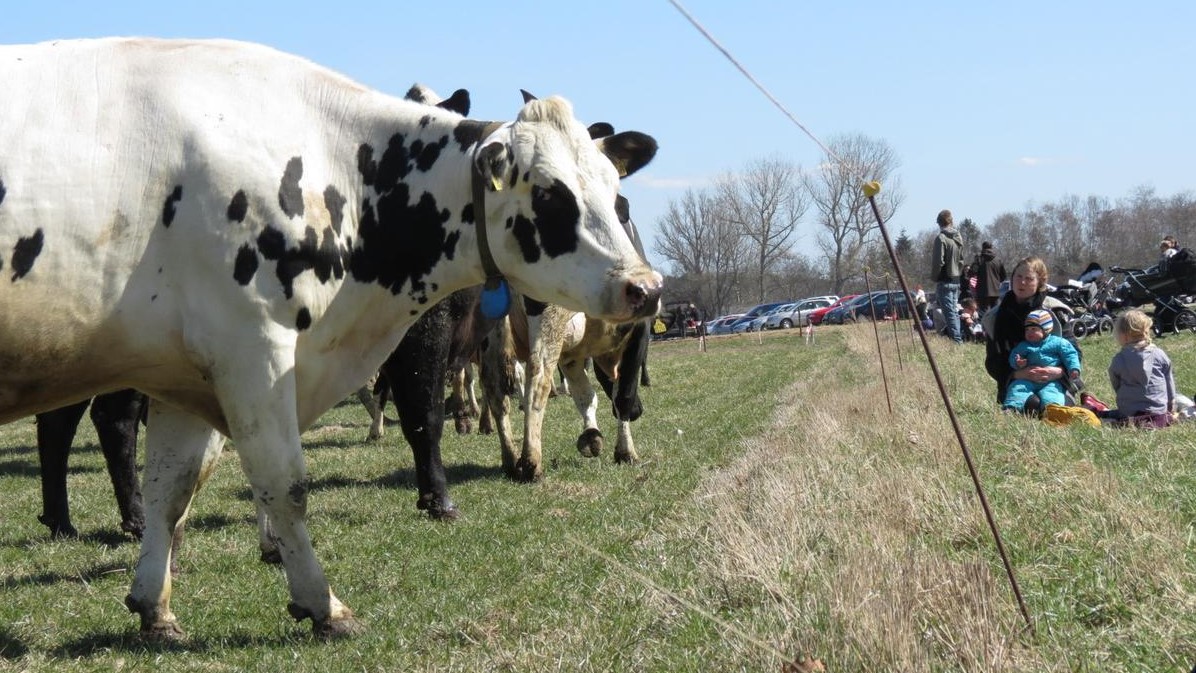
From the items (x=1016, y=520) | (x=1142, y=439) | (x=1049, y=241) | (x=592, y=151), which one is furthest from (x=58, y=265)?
(x=1049, y=241)

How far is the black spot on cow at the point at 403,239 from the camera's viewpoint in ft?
18.9

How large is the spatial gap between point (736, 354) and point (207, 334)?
2979 cm

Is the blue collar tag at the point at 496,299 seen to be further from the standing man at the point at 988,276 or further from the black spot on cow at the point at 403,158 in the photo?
the standing man at the point at 988,276

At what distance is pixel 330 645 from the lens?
5.28m

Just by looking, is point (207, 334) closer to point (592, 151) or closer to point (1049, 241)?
point (592, 151)

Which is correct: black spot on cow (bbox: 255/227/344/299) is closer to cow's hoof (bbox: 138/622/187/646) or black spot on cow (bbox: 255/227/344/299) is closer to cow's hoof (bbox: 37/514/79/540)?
cow's hoof (bbox: 138/622/187/646)

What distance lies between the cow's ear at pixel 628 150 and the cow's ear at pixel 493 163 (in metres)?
0.93

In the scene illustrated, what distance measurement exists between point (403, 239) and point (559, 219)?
2.45 feet

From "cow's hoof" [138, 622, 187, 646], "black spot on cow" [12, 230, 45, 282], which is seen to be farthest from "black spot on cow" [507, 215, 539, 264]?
"cow's hoof" [138, 622, 187, 646]

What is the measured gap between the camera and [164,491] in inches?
231

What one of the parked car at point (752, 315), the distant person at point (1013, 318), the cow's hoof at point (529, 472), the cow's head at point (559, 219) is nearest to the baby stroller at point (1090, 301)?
the distant person at point (1013, 318)

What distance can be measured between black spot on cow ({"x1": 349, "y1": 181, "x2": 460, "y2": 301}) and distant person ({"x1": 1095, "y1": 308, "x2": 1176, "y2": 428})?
7118 millimetres

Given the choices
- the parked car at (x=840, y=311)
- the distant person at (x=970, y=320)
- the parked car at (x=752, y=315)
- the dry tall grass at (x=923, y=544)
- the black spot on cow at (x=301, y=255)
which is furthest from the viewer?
the parked car at (x=752, y=315)

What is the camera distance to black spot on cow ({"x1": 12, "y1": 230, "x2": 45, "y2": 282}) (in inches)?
191
